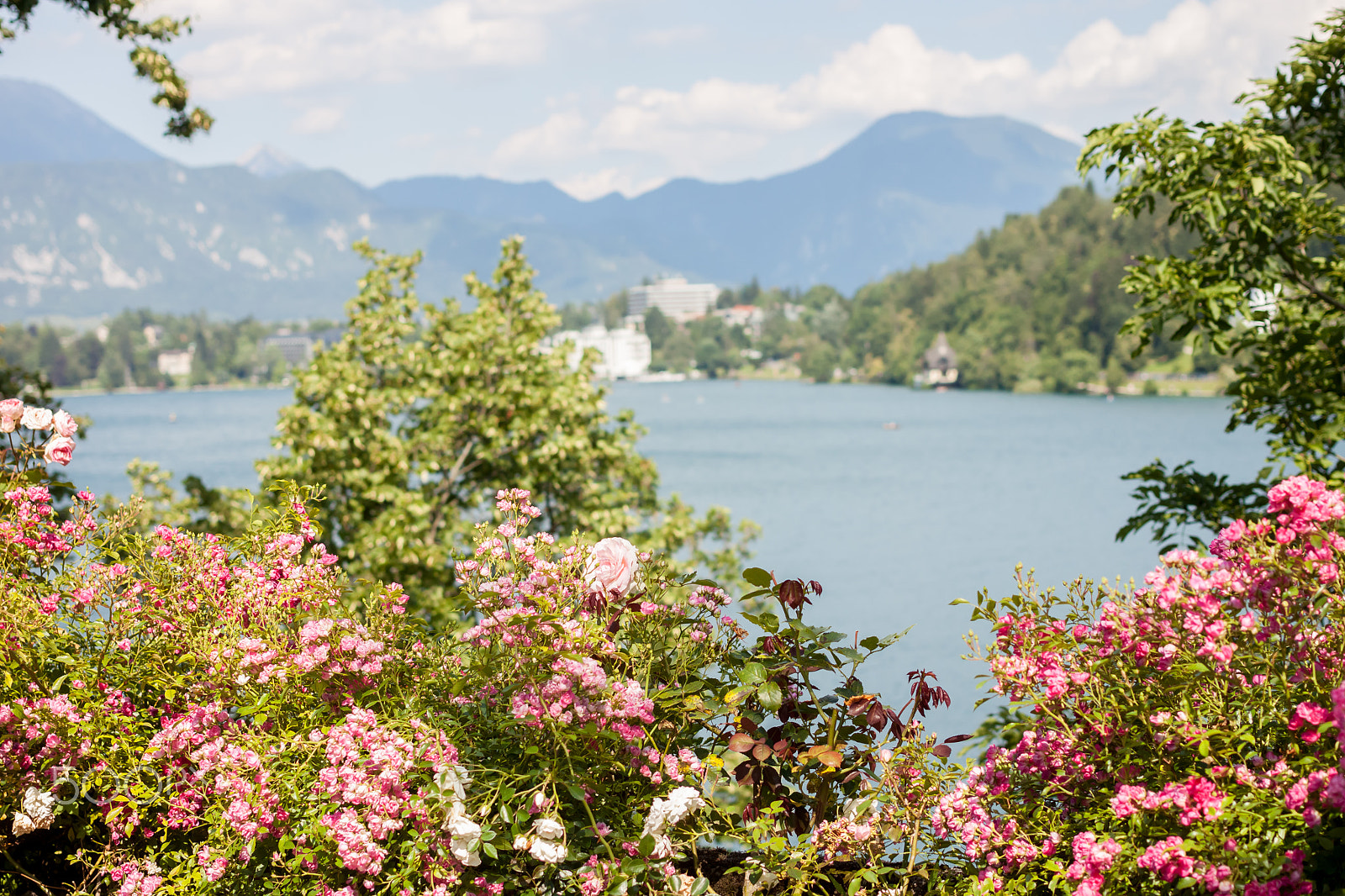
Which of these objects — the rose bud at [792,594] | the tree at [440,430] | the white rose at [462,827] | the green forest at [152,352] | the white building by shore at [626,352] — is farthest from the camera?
the white building by shore at [626,352]

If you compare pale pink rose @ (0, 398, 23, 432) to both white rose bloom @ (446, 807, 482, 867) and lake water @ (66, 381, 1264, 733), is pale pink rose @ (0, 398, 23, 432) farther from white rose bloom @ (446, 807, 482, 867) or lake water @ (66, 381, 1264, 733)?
lake water @ (66, 381, 1264, 733)

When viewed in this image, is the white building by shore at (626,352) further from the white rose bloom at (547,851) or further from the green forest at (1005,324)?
the white rose bloom at (547,851)

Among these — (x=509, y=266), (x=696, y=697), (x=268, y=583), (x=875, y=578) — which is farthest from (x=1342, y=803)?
(x=875, y=578)

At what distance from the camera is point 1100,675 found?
1826 millimetres

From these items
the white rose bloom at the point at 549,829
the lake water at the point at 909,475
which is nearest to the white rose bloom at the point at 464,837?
the white rose bloom at the point at 549,829

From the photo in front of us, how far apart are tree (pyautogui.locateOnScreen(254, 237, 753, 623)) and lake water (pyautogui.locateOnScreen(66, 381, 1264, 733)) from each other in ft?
18.6

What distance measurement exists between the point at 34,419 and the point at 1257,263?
499cm

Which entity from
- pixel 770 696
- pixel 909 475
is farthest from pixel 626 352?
pixel 770 696

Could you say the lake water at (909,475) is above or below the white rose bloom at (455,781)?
below

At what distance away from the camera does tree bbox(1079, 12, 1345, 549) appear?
4.48 meters

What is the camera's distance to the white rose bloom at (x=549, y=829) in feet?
5.62

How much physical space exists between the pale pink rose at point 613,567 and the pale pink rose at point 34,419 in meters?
1.49

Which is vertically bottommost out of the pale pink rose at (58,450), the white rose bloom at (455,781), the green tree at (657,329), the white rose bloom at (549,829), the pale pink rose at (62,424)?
the white rose bloom at (549,829)

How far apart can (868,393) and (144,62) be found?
101433 mm
